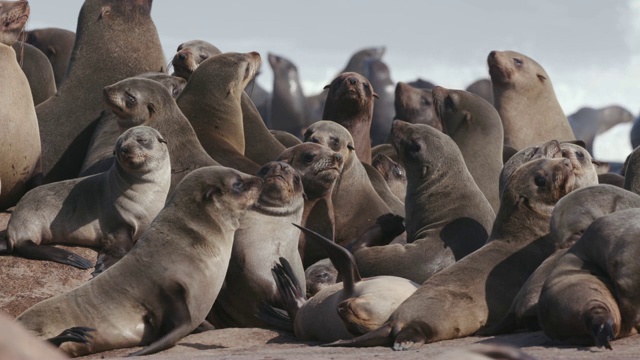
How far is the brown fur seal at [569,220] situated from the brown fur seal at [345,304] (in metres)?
→ 0.56

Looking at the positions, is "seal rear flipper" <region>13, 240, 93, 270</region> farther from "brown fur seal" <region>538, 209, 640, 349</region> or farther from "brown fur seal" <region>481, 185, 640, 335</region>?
"brown fur seal" <region>538, 209, 640, 349</region>

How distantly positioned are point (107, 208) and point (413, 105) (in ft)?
20.9

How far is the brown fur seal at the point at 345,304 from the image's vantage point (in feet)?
20.6

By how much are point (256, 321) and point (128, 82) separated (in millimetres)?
3018

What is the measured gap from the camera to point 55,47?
601 inches

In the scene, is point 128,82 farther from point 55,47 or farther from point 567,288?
point 55,47

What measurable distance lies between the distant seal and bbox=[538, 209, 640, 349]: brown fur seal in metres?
18.7

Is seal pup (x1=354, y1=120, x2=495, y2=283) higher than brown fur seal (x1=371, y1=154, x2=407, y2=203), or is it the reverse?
seal pup (x1=354, y1=120, x2=495, y2=283)

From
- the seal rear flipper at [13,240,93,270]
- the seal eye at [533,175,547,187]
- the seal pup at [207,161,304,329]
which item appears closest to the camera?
the seal eye at [533,175,547,187]

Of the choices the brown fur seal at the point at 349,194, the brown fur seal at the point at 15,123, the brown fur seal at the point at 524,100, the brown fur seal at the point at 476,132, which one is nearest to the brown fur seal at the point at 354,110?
the brown fur seal at the point at 476,132

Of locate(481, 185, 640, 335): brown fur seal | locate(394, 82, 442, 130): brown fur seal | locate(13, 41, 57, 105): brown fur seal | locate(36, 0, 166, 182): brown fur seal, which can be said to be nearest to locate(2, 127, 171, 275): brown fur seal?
locate(36, 0, 166, 182): brown fur seal

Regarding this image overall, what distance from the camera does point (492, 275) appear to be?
21.5 ft

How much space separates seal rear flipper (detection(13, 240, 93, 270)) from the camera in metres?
7.97

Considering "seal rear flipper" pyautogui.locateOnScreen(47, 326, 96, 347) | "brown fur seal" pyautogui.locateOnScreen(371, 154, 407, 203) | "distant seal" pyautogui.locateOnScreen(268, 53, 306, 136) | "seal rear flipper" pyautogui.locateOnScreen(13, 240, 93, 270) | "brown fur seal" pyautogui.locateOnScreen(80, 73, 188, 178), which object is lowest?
"distant seal" pyautogui.locateOnScreen(268, 53, 306, 136)
